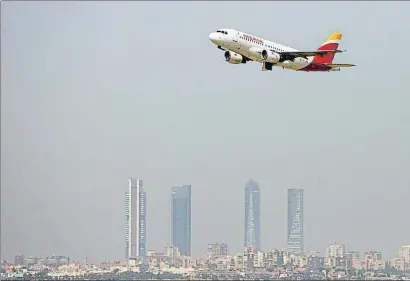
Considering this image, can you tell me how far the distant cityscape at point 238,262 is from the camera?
42250 mm

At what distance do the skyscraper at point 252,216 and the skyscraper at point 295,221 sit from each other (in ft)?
4.98

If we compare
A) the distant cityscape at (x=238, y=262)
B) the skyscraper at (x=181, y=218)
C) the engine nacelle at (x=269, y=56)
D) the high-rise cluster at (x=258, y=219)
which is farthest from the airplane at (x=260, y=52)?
the skyscraper at (x=181, y=218)

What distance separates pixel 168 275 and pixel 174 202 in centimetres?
827

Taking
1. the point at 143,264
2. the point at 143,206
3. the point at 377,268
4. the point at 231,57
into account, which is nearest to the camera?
the point at 231,57

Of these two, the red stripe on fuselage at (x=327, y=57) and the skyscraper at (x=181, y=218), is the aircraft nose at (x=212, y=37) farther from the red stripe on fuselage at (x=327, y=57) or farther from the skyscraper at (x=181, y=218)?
the skyscraper at (x=181, y=218)

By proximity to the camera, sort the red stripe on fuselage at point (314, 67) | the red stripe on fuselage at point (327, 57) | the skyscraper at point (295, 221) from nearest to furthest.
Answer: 1. the red stripe on fuselage at point (314, 67)
2. the red stripe on fuselage at point (327, 57)
3. the skyscraper at point (295, 221)

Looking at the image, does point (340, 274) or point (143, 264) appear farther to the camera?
point (143, 264)

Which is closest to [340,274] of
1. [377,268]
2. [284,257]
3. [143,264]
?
[377,268]

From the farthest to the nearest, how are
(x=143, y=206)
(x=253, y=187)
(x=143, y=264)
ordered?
(x=143, y=206) < (x=253, y=187) < (x=143, y=264)

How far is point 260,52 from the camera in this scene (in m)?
24.2

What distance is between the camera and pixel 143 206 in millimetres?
55750

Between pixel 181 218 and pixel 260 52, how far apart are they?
30.6 metres

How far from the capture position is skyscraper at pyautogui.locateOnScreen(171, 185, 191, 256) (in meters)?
51.3

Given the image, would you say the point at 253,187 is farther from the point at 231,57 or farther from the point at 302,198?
the point at 231,57
